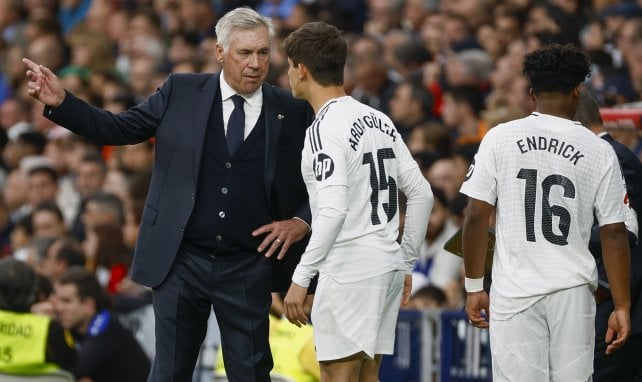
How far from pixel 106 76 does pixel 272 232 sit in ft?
33.7

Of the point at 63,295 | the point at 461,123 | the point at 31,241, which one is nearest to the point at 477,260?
the point at 63,295

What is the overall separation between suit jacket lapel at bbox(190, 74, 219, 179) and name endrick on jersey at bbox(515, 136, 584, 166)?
63.4 inches

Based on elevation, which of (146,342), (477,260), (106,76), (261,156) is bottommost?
(146,342)

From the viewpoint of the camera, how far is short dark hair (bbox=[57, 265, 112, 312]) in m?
10.5

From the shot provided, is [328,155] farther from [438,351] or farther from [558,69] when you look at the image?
[438,351]

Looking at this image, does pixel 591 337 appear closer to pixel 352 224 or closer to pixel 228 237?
pixel 352 224

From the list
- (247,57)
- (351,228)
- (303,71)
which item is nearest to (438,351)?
(351,228)

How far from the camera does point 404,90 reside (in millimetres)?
13211

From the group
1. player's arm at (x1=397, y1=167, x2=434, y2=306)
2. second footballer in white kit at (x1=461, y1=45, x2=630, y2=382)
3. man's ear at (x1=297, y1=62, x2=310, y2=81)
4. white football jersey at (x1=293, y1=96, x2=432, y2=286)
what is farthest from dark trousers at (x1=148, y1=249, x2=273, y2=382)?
second footballer in white kit at (x1=461, y1=45, x2=630, y2=382)

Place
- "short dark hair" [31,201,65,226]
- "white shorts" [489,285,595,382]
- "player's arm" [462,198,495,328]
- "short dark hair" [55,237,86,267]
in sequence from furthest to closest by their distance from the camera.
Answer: "short dark hair" [31,201,65,226], "short dark hair" [55,237,86,267], "player's arm" [462,198,495,328], "white shorts" [489,285,595,382]


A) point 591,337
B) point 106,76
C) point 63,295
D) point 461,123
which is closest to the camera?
point 591,337

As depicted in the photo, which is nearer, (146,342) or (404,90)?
(146,342)

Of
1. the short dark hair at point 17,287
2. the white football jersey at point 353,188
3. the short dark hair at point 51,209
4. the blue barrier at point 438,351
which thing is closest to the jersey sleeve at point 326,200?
the white football jersey at point 353,188

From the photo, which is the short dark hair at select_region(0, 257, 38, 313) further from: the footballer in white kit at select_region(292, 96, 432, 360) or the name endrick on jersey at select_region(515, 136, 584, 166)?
the name endrick on jersey at select_region(515, 136, 584, 166)
